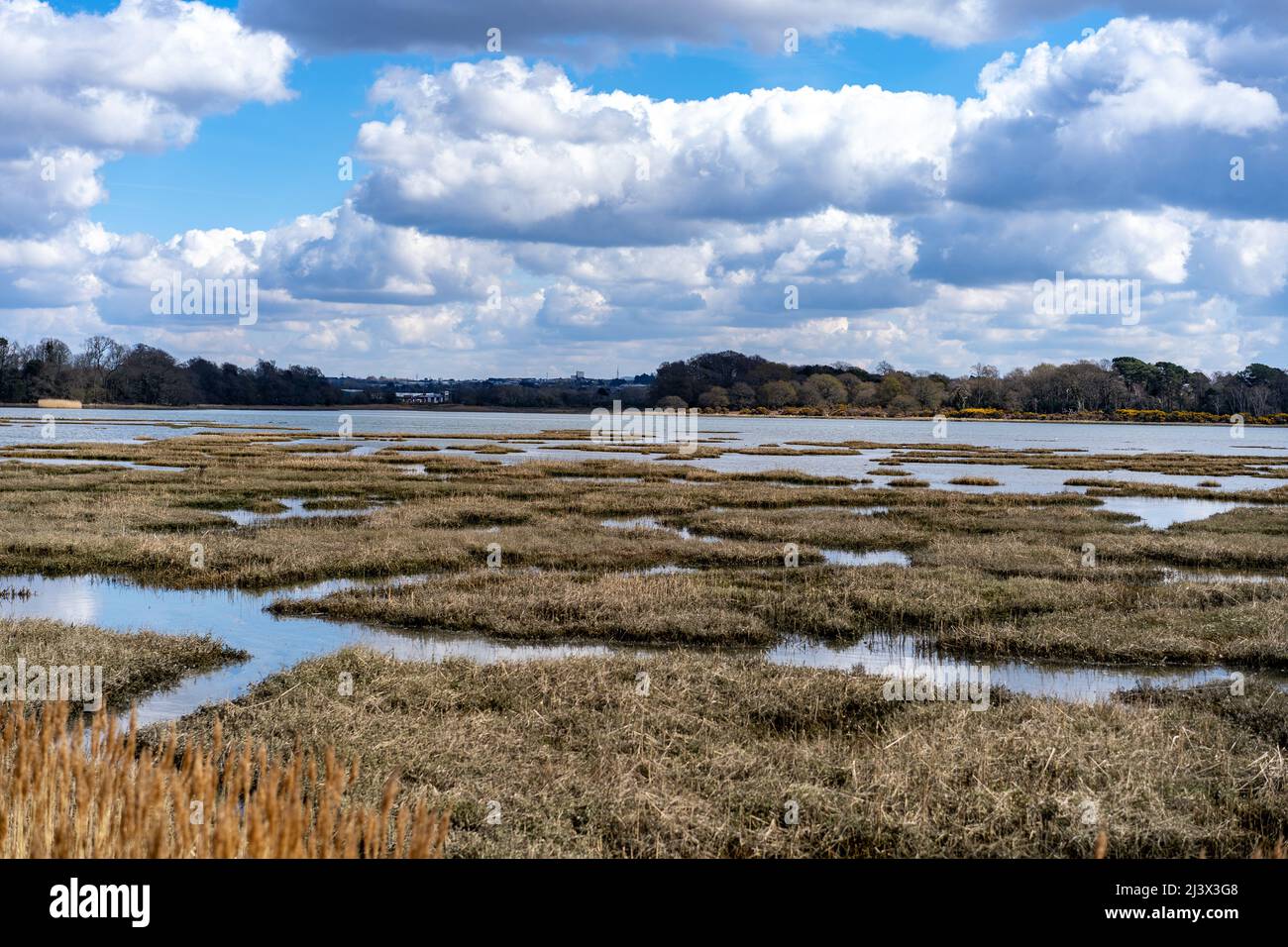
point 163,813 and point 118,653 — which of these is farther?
point 118,653

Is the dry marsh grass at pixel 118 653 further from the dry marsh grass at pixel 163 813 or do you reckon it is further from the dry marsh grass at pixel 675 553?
the dry marsh grass at pixel 163 813

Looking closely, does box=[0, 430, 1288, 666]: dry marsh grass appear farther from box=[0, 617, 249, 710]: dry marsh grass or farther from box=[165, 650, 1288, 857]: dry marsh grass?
box=[165, 650, 1288, 857]: dry marsh grass

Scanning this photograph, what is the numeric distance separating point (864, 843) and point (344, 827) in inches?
204

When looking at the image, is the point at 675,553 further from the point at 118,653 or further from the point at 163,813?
the point at 163,813

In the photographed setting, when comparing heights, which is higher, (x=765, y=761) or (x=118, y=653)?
(x=118, y=653)

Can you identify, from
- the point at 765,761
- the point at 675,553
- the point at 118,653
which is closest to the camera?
the point at 765,761

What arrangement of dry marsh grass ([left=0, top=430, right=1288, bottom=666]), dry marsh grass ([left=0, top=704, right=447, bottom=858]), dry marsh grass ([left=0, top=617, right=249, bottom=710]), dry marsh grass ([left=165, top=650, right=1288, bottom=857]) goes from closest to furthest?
dry marsh grass ([left=0, top=704, right=447, bottom=858]), dry marsh grass ([left=165, top=650, right=1288, bottom=857]), dry marsh grass ([left=0, top=617, right=249, bottom=710]), dry marsh grass ([left=0, top=430, right=1288, bottom=666])

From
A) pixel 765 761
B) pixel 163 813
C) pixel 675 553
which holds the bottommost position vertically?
pixel 765 761

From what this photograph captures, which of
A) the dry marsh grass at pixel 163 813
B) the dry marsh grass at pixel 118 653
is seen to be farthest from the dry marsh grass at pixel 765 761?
the dry marsh grass at pixel 163 813

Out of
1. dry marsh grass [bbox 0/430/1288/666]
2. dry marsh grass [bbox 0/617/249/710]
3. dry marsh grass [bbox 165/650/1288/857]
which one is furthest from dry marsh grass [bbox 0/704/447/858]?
dry marsh grass [bbox 0/430/1288/666]

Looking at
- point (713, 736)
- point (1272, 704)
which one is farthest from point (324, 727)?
point (1272, 704)

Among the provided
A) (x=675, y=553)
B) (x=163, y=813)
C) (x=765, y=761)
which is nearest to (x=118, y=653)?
(x=765, y=761)
